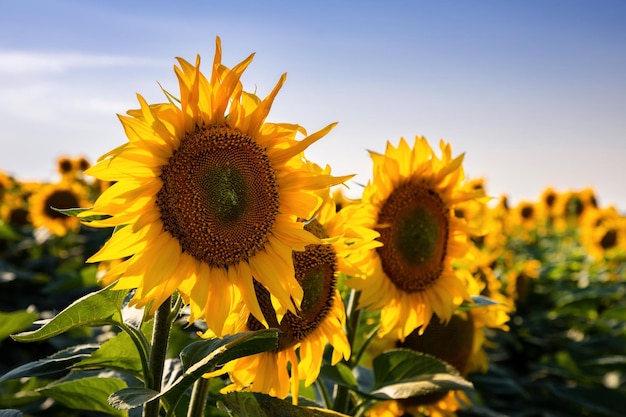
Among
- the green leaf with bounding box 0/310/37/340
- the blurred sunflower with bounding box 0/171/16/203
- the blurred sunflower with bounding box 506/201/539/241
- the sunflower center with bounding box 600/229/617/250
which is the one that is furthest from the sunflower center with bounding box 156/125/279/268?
the blurred sunflower with bounding box 506/201/539/241

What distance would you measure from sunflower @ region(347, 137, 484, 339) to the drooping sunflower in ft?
2.23

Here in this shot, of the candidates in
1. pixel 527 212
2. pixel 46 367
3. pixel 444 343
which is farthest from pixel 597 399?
pixel 527 212

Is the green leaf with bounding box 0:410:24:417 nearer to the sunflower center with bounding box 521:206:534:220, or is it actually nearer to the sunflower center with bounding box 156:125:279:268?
the sunflower center with bounding box 156:125:279:268

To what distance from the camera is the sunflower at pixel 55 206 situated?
7.62m

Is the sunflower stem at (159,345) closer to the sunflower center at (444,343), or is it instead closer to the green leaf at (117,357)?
the green leaf at (117,357)

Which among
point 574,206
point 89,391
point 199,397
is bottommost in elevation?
point 89,391

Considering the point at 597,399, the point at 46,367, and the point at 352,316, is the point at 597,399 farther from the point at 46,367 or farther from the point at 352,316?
the point at 46,367

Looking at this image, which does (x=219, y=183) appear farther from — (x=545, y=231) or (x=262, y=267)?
(x=545, y=231)

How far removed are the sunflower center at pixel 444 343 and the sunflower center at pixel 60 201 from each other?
582 cm

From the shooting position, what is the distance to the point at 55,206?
7.54 m

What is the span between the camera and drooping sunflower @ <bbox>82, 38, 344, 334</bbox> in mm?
1413

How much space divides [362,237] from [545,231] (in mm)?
12708

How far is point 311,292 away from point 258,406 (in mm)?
406

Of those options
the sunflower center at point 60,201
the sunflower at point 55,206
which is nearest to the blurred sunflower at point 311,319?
the sunflower at point 55,206
